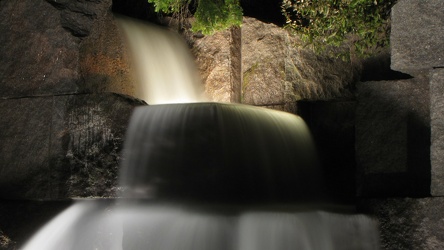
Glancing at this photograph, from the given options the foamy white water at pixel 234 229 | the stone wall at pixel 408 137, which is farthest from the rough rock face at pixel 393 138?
the foamy white water at pixel 234 229

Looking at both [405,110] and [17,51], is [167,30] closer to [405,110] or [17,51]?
[17,51]

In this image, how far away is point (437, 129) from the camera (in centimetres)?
527

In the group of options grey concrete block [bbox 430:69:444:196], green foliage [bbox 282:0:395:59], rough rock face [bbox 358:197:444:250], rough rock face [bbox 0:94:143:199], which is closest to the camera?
grey concrete block [bbox 430:69:444:196]

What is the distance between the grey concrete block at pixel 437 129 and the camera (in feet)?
17.2

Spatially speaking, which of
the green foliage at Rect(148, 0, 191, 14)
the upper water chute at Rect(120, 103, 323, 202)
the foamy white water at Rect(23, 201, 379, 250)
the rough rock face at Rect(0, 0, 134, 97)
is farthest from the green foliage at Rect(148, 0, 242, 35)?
the foamy white water at Rect(23, 201, 379, 250)

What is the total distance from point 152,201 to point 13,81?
2400 millimetres

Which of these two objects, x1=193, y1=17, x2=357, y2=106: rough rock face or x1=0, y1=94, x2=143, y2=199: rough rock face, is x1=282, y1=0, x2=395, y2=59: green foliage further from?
x1=0, y1=94, x2=143, y2=199: rough rock face

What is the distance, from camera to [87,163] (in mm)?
7277

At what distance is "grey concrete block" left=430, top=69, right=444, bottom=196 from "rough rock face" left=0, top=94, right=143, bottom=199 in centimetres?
321

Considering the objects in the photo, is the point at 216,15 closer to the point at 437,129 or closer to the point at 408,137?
the point at 408,137

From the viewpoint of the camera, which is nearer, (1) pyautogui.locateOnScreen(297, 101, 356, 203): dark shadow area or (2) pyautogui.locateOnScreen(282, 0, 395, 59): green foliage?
(2) pyautogui.locateOnScreen(282, 0, 395, 59): green foliage

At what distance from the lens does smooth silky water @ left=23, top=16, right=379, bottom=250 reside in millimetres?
6258

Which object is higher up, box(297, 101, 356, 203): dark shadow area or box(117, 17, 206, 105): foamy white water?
box(117, 17, 206, 105): foamy white water

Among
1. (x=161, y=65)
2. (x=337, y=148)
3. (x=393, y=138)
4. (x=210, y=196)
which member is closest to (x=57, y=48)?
(x=161, y=65)
